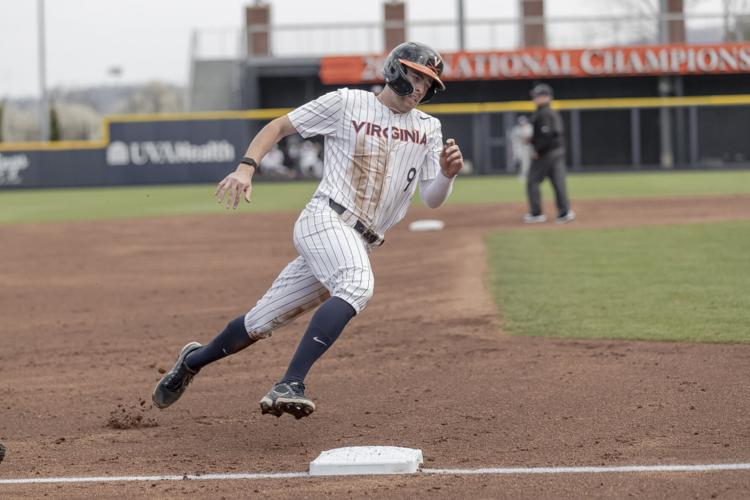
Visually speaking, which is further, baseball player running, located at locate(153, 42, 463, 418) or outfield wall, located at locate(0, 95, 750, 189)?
outfield wall, located at locate(0, 95, 750, 189)

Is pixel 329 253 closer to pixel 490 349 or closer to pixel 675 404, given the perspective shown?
pixel 675 404

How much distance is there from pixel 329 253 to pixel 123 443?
4.41 ft

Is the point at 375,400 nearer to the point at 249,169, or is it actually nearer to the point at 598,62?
the point at 249,169

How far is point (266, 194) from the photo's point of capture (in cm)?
2900

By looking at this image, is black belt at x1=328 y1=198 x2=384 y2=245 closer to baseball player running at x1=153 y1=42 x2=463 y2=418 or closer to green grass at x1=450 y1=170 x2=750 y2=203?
baseball player running at x1=153 y1=42 x2=463 y2=418

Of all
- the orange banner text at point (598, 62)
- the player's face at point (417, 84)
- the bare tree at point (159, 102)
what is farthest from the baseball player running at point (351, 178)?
the bare tree at point (159, 102)

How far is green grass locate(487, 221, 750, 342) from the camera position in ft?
27.2

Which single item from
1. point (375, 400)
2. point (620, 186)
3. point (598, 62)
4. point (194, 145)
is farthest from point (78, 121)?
point (375, 400)

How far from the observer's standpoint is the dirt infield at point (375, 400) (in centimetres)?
456

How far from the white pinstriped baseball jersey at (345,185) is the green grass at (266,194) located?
16.7 m

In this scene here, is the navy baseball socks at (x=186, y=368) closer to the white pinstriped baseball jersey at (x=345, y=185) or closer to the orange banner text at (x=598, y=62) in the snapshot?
the white pinstriped baseball jersey at (x=345, y=185)

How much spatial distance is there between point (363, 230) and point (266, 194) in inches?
936

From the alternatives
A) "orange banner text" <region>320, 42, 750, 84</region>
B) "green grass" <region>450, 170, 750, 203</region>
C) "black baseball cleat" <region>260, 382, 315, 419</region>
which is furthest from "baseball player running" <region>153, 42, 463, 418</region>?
"orange banner text" <region>320, 42, 750, 84</region>

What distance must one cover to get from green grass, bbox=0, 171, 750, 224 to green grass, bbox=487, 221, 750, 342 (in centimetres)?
827
